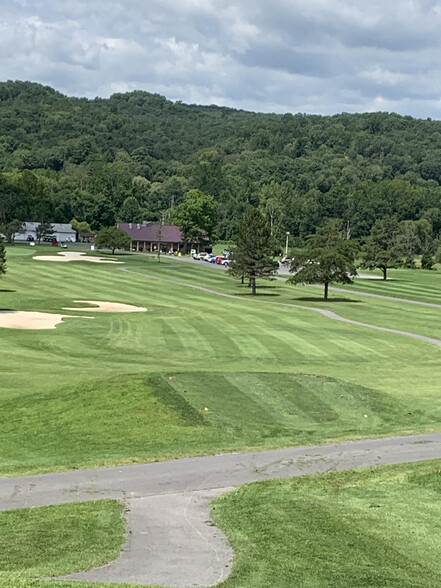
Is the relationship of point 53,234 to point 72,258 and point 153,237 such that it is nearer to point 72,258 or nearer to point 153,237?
point 153,237

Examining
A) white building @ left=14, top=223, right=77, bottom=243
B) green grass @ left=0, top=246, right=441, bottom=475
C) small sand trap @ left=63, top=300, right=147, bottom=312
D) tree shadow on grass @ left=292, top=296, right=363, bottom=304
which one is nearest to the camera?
green grass @ left=0, top=246, right=441, bottom=475

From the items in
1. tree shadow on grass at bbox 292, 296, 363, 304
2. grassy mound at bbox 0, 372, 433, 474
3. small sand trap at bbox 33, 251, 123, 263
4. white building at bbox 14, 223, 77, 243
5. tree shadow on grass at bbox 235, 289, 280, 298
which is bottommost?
tree shadow on grass at bbox 235, 289, 280, 298

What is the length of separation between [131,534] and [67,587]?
3.75 meters

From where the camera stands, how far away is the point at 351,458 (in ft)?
68.4

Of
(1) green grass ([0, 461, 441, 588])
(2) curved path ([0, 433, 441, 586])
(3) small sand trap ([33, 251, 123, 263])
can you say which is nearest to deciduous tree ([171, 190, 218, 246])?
(3) small sand trap ([33, 251, 123, 263])

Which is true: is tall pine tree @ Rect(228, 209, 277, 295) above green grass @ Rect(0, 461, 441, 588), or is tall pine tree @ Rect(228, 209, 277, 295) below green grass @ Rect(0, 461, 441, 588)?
above

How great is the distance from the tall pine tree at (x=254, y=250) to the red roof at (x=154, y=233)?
→ 87.5 metres

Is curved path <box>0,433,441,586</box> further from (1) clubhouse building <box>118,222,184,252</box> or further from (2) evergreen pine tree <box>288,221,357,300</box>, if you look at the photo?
Answer: (1) clubhouse building <box>118,222,184,252</box>

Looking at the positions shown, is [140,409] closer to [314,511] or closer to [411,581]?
[314,511]

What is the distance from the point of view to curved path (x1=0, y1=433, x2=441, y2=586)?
42.5 ft

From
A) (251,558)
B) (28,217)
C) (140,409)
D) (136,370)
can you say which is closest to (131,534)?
(251,558)

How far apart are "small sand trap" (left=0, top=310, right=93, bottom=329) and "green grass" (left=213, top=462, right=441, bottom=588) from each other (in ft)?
117

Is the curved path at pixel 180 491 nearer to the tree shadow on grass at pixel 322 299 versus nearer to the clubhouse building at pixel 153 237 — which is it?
the tree shadow on grass at pixel 322 299

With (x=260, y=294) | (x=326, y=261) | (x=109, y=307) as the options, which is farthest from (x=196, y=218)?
(x=109, y=307)
